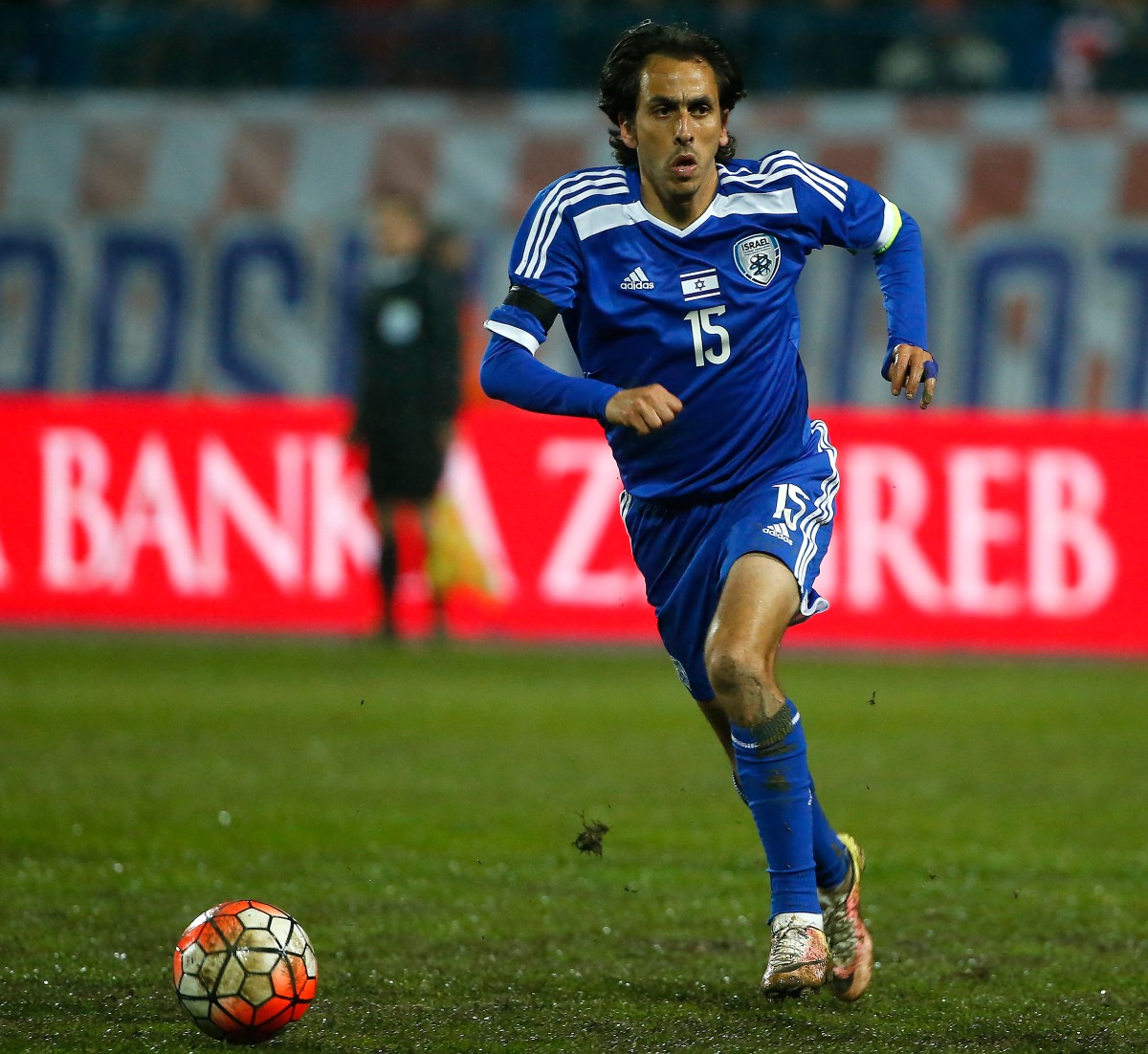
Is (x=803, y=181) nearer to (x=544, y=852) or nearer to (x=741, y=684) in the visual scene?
(x=741, y=684)

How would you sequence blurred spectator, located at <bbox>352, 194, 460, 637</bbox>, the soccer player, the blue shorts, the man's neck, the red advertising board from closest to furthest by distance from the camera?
the soccer player, the blue shorts, the man's neck, blurred spectator, located at <bbox>352, 194, 460, 637</bbox>, the red advertising board

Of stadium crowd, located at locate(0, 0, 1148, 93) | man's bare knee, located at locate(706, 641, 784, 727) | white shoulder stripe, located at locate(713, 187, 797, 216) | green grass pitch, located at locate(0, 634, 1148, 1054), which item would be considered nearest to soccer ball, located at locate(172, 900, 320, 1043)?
green grass pitch, located at locate(0, 634, 1148, 1054)

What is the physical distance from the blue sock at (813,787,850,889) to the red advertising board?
7.81 metres

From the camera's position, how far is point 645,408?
13.9ft

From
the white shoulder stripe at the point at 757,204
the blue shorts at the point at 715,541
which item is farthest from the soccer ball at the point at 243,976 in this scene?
the white shoulder stripe at the point at 757,204

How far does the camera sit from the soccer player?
454cm

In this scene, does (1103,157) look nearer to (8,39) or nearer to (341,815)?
(8,39)

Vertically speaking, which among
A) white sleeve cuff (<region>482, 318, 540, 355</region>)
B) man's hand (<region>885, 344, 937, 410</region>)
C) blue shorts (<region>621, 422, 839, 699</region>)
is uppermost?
white sleeve cuff (<region>482, 318, 540, 355</region>)

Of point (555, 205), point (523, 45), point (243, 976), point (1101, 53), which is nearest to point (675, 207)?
point (555, 205)

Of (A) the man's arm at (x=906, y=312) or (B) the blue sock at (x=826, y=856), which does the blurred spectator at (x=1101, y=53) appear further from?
(B) the blue sock at (x=826, y=856)

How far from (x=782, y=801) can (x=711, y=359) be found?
104cm

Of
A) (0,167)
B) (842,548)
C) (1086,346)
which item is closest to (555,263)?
(842,548)

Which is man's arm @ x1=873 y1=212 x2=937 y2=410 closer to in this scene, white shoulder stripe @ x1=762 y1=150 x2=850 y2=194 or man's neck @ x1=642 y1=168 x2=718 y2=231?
white shoulder stripe @ x1=762 y1=150 x2=850 y2=194

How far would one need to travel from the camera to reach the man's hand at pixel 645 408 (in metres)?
4.24
